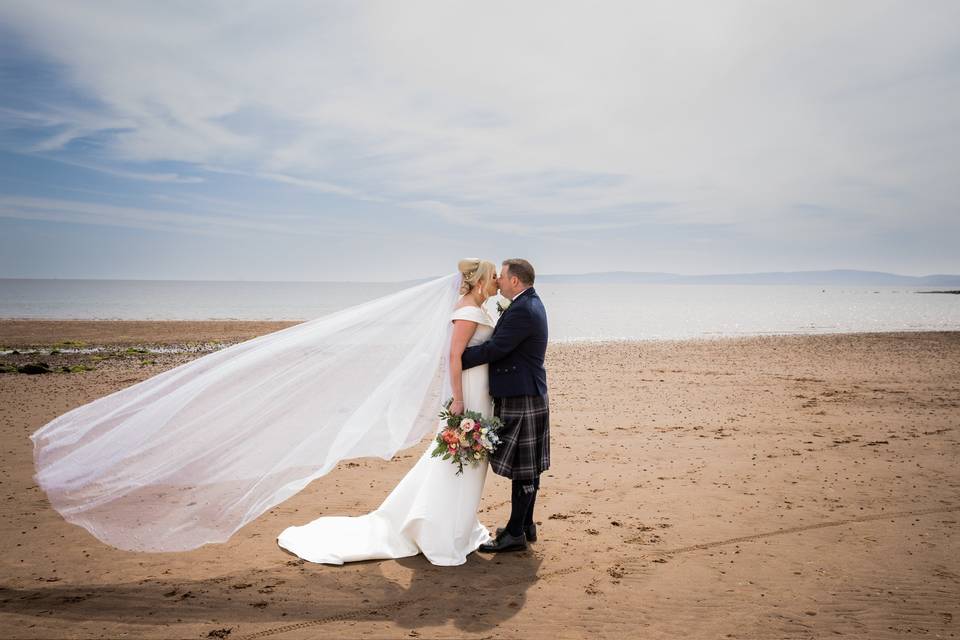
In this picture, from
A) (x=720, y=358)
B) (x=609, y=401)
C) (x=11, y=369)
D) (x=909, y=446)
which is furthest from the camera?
(x=720, y=358)

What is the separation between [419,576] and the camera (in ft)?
16.6

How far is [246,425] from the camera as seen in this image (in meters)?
4.93

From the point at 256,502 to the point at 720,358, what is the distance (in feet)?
64.0

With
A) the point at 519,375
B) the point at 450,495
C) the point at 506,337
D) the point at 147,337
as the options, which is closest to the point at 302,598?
the point at 450,495

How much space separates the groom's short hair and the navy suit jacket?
11cm

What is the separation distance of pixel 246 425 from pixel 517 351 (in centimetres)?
224

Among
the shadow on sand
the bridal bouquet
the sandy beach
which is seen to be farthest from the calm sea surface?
the shadow on sand

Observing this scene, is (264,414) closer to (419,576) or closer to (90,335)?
(419,576)

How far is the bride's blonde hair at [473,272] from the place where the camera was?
5.24m

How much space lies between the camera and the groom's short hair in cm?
525

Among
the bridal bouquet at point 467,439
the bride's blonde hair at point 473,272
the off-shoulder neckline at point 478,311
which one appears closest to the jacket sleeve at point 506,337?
the off-shoulder neckline at point 478,311

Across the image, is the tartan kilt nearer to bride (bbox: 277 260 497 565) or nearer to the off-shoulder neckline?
bride (bbox: 277 260 497 565)

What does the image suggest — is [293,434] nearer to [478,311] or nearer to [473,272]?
[478,311]

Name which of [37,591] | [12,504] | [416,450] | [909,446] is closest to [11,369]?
[12,504]
